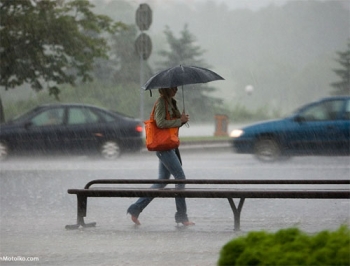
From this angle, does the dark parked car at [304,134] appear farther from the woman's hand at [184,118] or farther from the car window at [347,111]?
the woman's hand at [184,118]

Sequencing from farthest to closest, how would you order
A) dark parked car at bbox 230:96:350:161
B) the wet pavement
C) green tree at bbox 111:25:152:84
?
green tree at bbox 111:25:152:84 → dark parked car at bbox 230:96:350:161 → the wet pavement

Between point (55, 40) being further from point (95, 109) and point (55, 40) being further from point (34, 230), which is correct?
point (34, 230)

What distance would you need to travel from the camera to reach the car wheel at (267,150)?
783 inches

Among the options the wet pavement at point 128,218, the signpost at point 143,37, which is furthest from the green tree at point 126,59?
the wet pavement at point 128,218

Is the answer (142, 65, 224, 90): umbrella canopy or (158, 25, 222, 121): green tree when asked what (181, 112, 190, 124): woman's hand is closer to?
(142, 65, 224, 90): umbrella canopy

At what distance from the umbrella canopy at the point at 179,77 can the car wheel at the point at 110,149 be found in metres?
11.6

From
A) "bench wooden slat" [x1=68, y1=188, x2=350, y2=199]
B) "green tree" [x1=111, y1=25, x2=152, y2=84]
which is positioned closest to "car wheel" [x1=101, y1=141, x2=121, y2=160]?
"bench wooden slat" [x1=68, y1=188, x2=350, y2=199]

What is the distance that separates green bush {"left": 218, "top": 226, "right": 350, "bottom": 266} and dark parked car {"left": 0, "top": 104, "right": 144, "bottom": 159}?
1732 cm

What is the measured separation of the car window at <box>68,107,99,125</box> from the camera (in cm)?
2156

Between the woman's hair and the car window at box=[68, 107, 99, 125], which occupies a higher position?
the woman's hair

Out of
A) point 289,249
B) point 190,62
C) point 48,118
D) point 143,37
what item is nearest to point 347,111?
point 48,118

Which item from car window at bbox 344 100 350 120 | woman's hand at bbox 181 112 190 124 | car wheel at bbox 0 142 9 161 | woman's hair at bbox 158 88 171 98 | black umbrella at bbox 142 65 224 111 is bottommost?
car wheel at bbox 0 142 9 161

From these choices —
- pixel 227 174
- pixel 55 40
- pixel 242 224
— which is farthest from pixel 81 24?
pixel 242 224

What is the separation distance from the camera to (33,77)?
1192 inches
